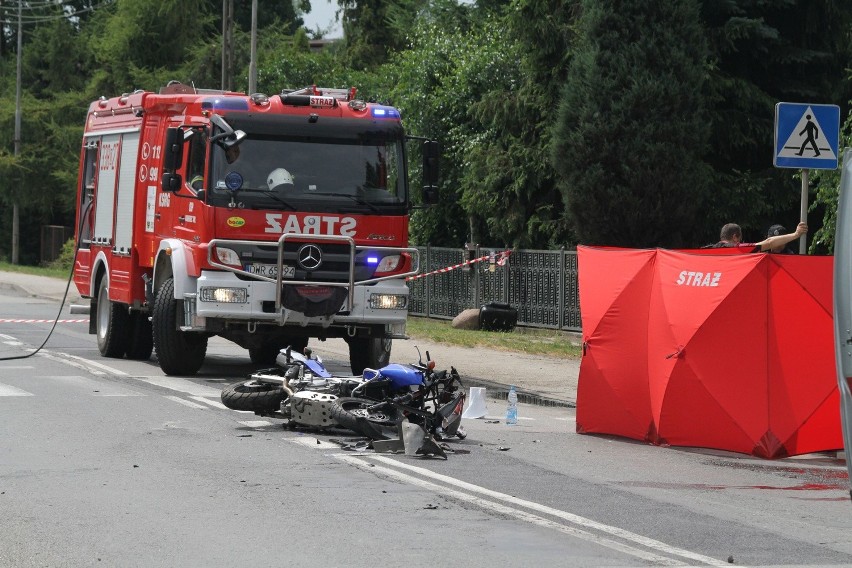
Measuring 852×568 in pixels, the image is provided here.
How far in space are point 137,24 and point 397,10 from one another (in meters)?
11.4

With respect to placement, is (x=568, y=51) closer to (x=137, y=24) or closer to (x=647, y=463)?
(x=647, y=463)

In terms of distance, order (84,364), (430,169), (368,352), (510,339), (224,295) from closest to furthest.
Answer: (224,295) < (430,169) < (368,352) < (84,364) < (510,339)

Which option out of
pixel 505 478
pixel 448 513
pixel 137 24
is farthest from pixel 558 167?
pixel 137 24

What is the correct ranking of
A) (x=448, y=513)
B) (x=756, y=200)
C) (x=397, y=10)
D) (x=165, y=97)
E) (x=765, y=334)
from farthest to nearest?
(x=397, y=10), (x=756, y=200), (x=165, y=97), (x=765, y=334), (x=448, y=513)

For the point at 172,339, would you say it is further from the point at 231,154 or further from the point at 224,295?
the point at 231,154

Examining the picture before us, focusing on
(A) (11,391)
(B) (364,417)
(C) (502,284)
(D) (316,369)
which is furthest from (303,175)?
(C) (502,284)

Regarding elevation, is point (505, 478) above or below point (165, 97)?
below

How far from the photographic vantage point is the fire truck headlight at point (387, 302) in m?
15.8

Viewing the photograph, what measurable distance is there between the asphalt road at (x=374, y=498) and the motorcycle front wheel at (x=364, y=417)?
0.24 m

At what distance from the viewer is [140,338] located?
18797mm

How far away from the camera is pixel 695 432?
466 inches

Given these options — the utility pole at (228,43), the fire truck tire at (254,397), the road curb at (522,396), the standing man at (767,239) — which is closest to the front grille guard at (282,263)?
the road curb at (522,396)

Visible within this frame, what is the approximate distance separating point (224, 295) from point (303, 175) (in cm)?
154

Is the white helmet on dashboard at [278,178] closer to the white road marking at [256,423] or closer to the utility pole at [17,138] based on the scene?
the white road marking at [256,423]
